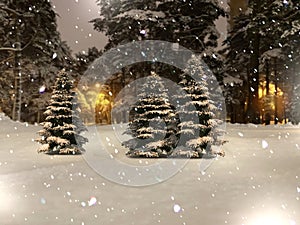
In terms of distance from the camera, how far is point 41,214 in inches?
318

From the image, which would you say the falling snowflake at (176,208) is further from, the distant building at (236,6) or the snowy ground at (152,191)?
the distant building at (236,6)

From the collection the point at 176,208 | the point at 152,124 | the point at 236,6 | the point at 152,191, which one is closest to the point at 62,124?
the point at 152,124

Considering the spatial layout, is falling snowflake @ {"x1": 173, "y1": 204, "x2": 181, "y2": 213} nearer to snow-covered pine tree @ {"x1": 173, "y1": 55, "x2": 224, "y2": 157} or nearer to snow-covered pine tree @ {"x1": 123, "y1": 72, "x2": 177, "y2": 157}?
snow-covered pine tree @ {"x1": 173, "y1": 55, "x2": 224, "y2": 157}

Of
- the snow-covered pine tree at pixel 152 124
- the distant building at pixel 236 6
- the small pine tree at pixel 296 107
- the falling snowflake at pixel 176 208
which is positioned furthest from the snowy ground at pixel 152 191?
the distant building at pixel 236 6

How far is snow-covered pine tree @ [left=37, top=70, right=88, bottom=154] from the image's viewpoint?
13031 mm

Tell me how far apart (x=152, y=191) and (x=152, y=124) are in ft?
12.4

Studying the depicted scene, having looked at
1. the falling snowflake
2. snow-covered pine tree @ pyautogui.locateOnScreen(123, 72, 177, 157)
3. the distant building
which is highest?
the distant building

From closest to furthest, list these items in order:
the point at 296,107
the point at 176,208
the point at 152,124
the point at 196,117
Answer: the point at 176,208, the point at 196,117, the point at 152,124, the point at 296,107

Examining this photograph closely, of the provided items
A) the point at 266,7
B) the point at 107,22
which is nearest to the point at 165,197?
the point at 266,7

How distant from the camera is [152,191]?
943 cm

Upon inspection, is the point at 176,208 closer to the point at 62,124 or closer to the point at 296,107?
the point at 62,124

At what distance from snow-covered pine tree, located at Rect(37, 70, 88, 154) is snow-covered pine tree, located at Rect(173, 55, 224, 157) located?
353cm

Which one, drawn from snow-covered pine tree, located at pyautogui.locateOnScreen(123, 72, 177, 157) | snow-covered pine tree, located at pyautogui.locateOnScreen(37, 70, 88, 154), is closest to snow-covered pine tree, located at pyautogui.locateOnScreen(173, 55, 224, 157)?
snow-covered pine tree, located at pyautogui.locateOnScreen(123, 72, 177, 157)

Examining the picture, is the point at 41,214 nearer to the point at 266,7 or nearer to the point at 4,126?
the point at 4,126
